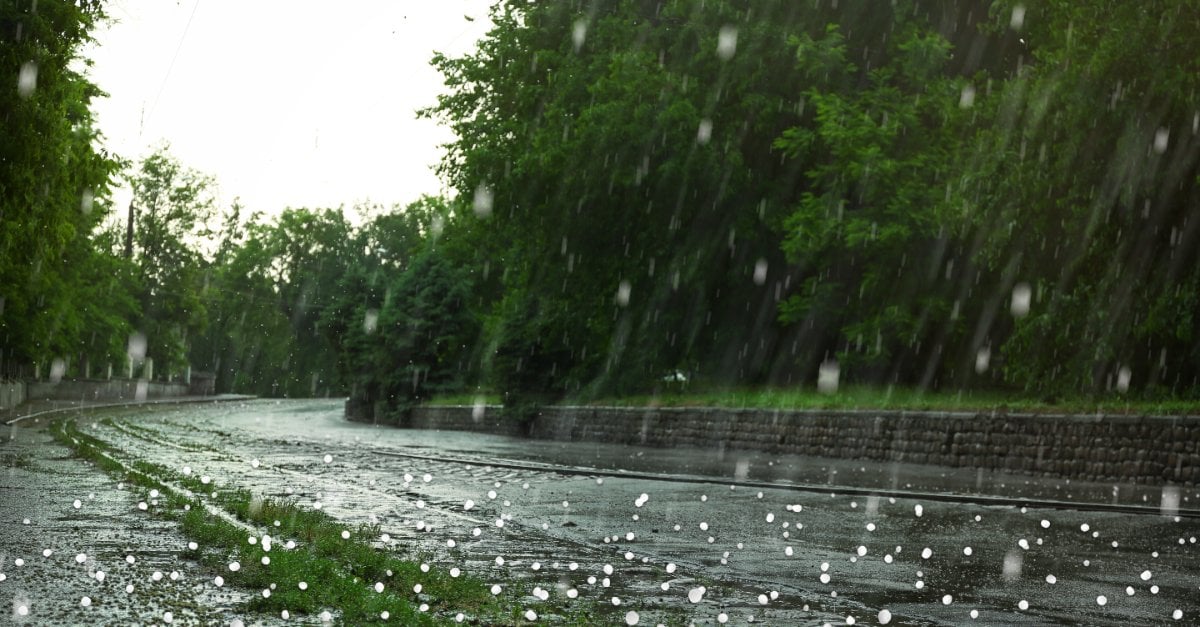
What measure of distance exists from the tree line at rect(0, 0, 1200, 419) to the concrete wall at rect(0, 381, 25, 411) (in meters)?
1.89

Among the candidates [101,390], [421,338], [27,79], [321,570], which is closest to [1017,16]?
[27,79]

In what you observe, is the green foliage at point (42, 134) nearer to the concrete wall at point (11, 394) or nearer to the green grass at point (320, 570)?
the green grass at point (320, 570)

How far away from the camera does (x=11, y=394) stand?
53.2m

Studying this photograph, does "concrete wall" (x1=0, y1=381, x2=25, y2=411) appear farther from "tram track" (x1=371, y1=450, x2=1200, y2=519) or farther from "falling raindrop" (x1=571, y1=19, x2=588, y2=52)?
"tram track" (x1=371, y1=450, x2=1200, y2=519)

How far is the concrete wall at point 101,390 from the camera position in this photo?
6881 cm

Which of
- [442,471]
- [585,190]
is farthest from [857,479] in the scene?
[585,190]

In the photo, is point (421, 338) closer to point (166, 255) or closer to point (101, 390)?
point (101, 390)

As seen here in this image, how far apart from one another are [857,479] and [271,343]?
11181 centimetres

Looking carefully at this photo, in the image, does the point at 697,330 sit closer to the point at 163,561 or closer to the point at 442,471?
the point at 442,471

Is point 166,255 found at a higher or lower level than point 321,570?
higher

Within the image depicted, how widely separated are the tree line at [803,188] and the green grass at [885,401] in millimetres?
487

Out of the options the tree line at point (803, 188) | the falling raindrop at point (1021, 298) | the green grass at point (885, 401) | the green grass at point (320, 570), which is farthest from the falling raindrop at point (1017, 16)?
the green grass at point (320, 570)

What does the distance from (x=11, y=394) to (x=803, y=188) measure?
118 ft

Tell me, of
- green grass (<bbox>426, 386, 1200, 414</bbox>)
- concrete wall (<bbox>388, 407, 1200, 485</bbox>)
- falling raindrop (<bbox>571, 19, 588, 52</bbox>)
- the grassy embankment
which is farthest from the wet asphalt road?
falling raindrop (<bbox>571, 19, 588, 52</bbox>)
